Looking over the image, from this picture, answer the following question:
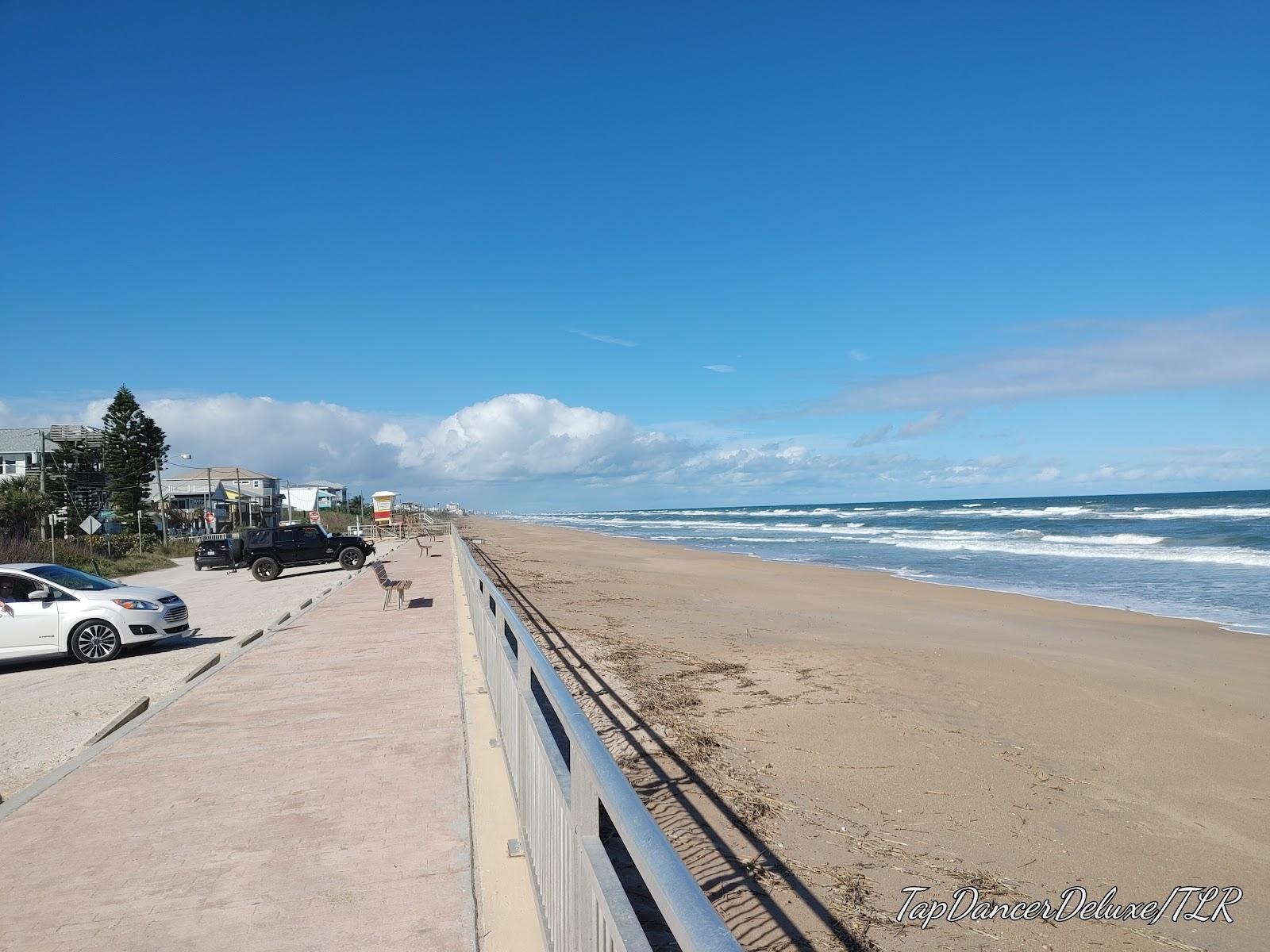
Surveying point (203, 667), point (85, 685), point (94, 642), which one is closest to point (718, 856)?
point (203, 667)

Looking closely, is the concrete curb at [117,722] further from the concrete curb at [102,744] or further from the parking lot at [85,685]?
the parking lot at [85,685]

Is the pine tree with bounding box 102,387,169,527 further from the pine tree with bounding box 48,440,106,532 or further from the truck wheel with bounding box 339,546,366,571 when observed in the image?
the truck wheel with bounding box 339,546,366,571

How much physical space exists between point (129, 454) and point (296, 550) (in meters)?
38.1

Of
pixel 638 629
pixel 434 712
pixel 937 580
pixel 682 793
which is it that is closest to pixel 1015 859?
pixel 682 793

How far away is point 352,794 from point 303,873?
3.65ft

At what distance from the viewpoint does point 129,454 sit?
5662 centimetres

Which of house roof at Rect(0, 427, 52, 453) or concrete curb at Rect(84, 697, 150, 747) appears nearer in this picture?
concrete curb at Rect(84, 697, 150, 747)

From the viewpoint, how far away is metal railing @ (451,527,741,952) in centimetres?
164

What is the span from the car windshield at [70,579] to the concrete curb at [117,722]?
5.22m

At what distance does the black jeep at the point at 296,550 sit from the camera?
2575 cm

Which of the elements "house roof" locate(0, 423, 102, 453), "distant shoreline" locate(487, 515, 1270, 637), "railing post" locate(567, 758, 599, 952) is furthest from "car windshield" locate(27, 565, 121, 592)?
"house roof" locate(0, 423, 102, 453)

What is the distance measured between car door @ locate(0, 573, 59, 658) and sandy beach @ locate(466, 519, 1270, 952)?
6822mm

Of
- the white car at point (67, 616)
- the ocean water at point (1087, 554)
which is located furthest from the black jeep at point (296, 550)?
the ocean water at point (1087, 554)

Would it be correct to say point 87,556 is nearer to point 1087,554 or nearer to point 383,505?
point 383,505
